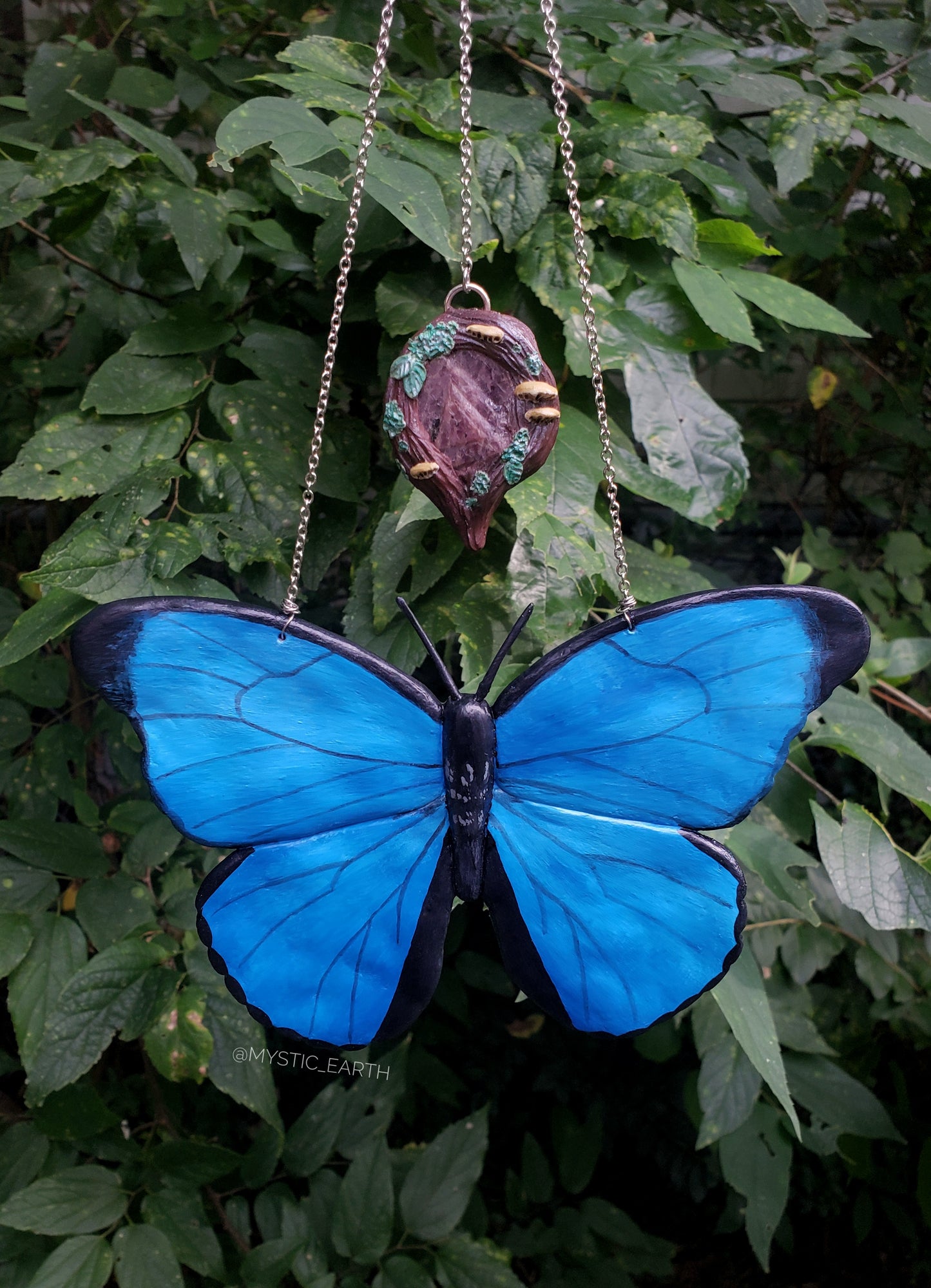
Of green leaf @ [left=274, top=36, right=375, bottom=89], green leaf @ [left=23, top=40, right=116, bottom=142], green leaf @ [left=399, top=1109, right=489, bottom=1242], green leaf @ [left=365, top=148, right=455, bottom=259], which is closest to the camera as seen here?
green leaf @ [left=365, top=148, right=455, bottom=259]

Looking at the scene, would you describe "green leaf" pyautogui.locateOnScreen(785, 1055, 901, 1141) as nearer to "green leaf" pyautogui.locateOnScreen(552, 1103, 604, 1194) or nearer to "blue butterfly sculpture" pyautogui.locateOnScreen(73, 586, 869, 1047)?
"green leaf" pyautogui.locateOnScreen(552, 1103, 604, 1194)

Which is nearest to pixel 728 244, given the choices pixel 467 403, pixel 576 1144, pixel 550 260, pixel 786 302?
pixel 786 302

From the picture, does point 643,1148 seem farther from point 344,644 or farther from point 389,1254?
point 344,644

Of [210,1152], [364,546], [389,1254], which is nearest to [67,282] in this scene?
[364,546]

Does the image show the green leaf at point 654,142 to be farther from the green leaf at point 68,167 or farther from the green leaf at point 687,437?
the green leaf at point 68,167

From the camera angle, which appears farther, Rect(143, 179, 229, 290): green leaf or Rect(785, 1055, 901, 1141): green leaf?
Rect(785, 1055, 901, 1141): green leaf

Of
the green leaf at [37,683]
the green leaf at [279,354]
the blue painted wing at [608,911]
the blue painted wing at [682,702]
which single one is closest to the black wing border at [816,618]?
the blue painted wing at [682,702]

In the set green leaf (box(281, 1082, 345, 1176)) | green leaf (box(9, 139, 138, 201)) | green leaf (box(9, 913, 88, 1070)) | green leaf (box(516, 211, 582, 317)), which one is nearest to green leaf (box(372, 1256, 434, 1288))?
green leaf (box(281, 1082, 345, 1176))

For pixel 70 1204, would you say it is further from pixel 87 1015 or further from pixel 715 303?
pixel 715 303
